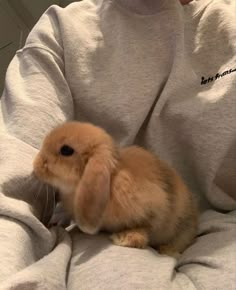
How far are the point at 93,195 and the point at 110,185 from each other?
48 mm

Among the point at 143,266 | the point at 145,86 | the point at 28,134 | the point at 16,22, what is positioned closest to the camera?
the point at 143,266

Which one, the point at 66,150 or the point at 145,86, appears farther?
the point at 145,86

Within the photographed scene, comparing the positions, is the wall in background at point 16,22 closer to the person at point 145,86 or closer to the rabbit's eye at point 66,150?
the person at point 145,86

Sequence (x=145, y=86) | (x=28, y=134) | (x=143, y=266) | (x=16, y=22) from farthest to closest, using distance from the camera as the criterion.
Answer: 1. (x=16, y=22)
2. (x=145, y=86)
3. (x=28, y=134)
4. (x=143, y=266)

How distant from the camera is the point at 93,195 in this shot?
75 centimetres

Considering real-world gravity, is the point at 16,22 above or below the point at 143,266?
above

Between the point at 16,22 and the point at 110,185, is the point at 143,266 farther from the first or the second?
the point at 16,22

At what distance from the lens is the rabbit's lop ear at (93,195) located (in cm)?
75

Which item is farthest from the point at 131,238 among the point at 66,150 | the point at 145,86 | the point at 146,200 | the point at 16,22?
the point at 16,22

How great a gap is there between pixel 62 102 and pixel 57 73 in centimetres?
7

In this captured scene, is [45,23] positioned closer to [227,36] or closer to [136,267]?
[227,36]

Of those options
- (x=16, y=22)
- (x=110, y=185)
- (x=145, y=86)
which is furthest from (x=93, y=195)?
(x=16, y=22)

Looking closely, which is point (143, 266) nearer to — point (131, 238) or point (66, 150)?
point (131, 238)

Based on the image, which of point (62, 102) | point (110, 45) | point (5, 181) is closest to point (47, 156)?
point (5, 181)
